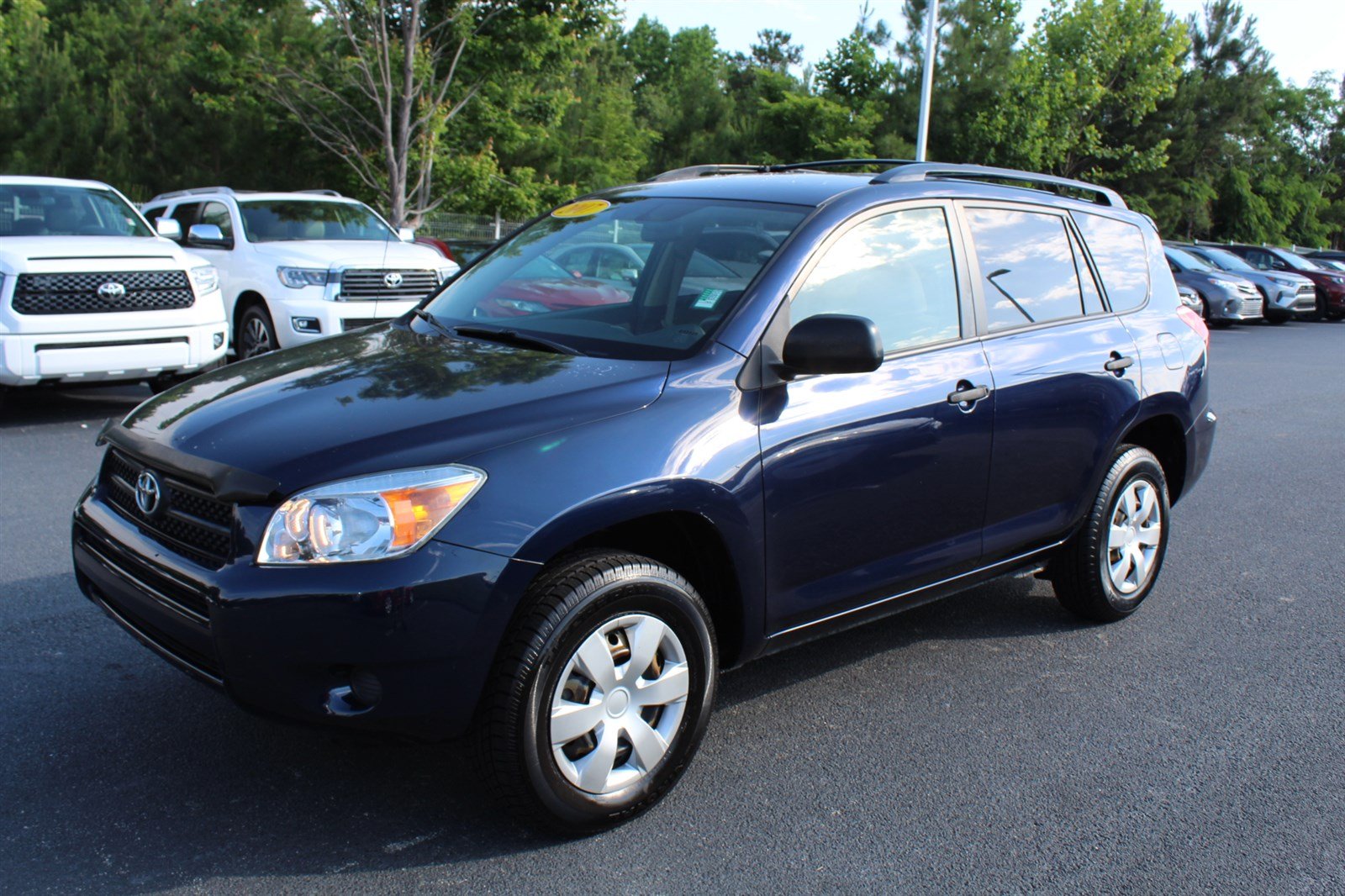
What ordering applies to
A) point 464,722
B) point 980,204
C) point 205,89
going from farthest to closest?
point 205,89, point 980,204, point 464,722

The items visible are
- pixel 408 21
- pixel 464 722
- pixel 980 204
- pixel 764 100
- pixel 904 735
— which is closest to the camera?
pixel 464 722

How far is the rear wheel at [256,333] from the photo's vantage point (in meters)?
10.5

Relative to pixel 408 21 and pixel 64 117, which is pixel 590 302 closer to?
pixel 408 21

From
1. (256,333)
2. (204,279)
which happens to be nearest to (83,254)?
(204,279)

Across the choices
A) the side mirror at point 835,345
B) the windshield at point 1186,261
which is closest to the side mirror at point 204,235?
the side mirror at point 835,345

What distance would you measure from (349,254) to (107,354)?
107 inches

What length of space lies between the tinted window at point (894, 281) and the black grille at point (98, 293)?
647 centimetres

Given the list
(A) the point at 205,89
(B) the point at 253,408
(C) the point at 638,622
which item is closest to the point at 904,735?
(C) the point at 638,622

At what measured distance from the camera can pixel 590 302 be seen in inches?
157

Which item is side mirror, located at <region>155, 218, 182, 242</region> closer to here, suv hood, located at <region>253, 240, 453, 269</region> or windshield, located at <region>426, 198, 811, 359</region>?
suv hood, located at <region>253, 240, 453, 269</region>

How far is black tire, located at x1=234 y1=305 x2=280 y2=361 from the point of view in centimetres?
1052

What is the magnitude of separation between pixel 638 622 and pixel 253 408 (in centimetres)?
121

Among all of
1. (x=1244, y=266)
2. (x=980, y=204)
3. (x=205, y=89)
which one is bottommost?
(x=1244, y=266)

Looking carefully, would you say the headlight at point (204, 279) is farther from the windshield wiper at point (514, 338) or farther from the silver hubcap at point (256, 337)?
the windshield wiper at point (514, 338)
